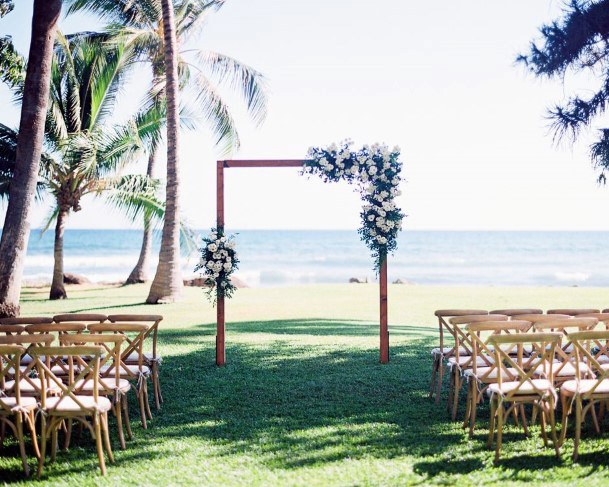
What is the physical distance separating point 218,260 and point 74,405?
13.8 feet

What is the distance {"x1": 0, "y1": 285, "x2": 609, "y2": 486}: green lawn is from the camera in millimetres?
4957

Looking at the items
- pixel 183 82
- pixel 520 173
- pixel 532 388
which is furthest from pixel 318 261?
pixel 532 388

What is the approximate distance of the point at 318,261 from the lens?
179 feet

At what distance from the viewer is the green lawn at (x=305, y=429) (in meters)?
4.96

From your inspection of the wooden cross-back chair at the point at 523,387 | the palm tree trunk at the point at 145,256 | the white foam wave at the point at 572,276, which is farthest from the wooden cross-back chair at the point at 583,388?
the white foam wave at the point at 572,276

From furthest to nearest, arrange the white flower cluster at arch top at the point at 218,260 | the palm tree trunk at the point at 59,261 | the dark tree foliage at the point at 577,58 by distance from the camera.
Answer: the palm tree trunk at the point at 59,261 < the white flower cluster at arch top at the point at 218,260 < the dark tree foliage at the point at 577,58

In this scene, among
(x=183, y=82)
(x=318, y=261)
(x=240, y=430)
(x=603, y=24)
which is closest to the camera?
(x=240, y=430)

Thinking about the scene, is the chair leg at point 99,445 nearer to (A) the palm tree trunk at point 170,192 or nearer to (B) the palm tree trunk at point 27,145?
(B) the palm tree trunk at point 27,145

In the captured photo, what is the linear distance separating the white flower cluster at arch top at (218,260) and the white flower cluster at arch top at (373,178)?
151 centimetres

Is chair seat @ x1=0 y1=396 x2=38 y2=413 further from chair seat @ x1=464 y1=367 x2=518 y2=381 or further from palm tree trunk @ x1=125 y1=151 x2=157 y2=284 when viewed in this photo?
palm tree trunk @ x1=125 y1=151 x2=157 y2=284

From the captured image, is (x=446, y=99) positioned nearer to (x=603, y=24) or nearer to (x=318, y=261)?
(x=318, y=261)

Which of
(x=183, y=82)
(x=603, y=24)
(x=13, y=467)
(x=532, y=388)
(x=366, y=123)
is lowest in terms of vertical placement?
(x=13, y=467)

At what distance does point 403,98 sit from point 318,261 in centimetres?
1566

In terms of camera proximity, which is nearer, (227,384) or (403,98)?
(227,384)
